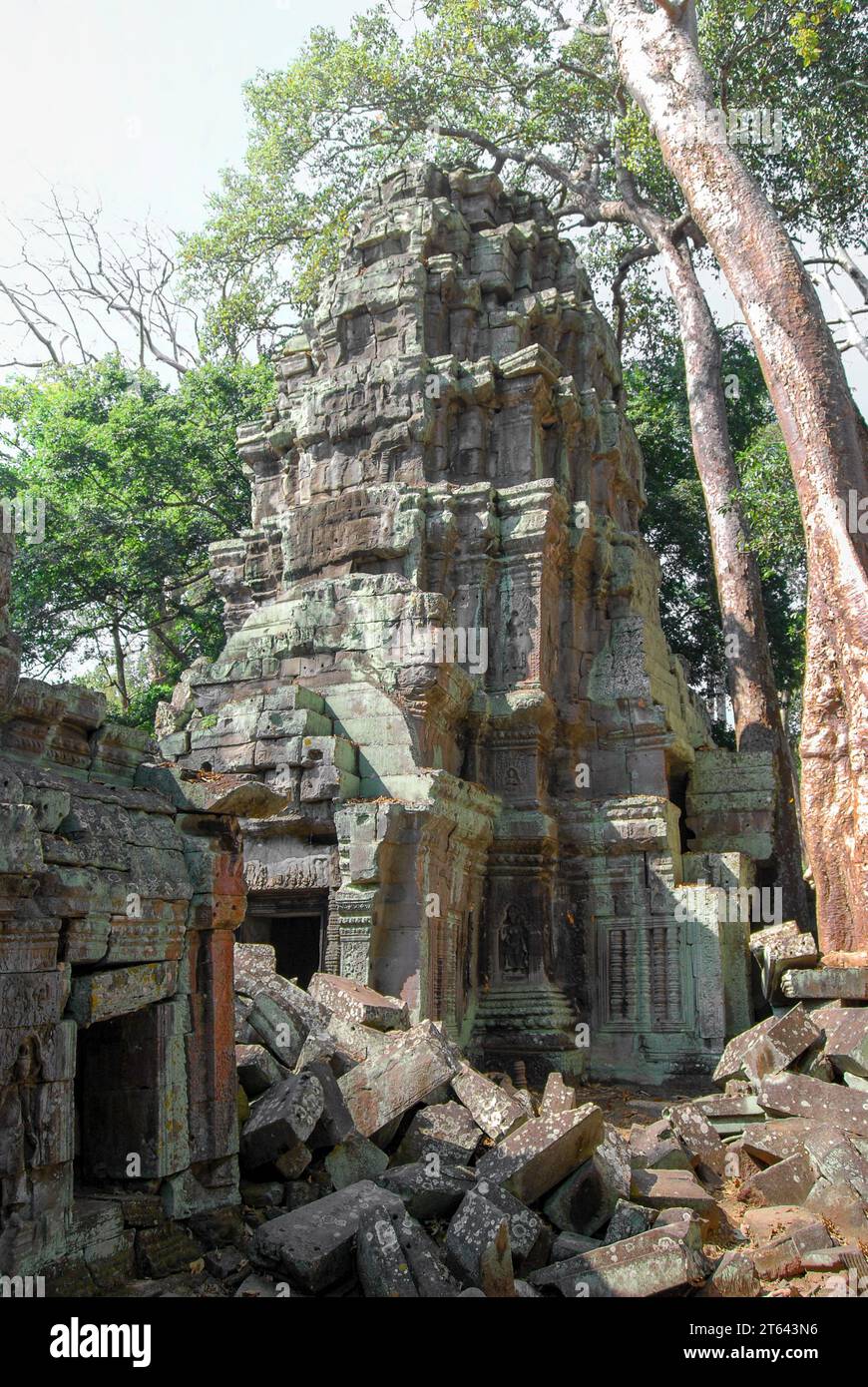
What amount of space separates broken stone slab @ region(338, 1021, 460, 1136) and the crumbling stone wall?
1.15 m

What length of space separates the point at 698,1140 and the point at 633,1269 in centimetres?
269

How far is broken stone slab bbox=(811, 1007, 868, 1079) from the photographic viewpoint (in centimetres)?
845

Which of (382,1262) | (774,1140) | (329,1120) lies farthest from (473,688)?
(382,1262)

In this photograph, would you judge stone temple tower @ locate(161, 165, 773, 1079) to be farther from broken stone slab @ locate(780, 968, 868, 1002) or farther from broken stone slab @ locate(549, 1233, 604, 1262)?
broken stone slab @ locate(549, 1233, 604, 1262)

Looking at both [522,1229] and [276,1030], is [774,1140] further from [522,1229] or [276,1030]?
[276,1030]

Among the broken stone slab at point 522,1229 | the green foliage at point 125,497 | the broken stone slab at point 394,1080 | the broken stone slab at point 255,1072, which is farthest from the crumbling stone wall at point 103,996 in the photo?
the green foliage at point 125,497

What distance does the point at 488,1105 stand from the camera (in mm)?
7520

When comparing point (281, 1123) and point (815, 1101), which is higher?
point (281, 1123)

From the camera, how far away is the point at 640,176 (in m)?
22.1

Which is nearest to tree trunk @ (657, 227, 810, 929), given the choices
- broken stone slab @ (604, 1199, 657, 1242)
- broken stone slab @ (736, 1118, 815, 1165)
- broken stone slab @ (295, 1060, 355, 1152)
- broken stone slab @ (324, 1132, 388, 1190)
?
broken stone slab @ (736, 1118, 815, 1165)
